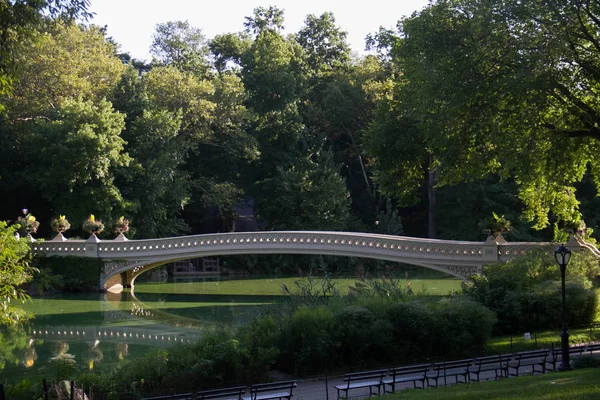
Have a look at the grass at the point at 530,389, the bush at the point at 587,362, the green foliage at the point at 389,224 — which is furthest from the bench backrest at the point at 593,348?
the green foliage at the point at 389,224

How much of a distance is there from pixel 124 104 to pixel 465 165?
68.8ft

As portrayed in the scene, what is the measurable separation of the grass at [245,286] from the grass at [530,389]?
18226mm

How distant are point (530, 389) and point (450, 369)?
4199mm

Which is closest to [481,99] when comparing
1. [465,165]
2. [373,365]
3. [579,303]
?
[465,165]

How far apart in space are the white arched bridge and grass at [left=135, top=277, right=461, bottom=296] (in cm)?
147

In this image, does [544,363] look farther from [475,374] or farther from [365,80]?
[365,80]

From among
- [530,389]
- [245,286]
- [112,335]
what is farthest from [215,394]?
[245,286]

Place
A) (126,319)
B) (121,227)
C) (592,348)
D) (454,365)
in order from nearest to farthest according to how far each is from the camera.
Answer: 1. (454,365)
2. (592,348)
3. (126,319)
4. (121,227)

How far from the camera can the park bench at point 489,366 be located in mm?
13938

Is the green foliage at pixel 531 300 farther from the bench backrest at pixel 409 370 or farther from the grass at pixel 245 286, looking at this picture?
the grass at pixel 245 286

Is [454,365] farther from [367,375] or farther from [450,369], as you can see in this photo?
[367,375]

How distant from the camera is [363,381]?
13961mm

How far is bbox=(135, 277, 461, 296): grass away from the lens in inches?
1297

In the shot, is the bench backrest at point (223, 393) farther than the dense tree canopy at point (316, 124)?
No
